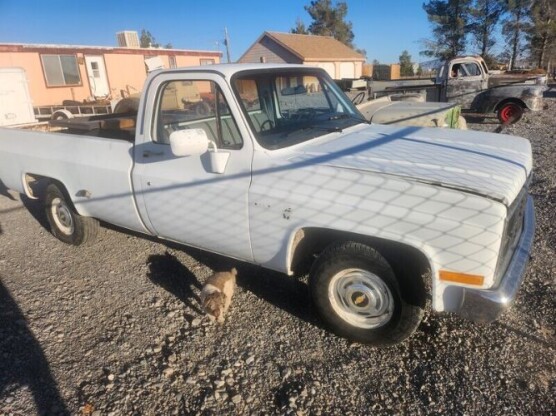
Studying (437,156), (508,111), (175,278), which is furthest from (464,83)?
(175,278)

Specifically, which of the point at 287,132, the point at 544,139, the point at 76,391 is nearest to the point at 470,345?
the point at 287,132

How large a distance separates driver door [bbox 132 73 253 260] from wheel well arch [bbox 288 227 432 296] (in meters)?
0.38

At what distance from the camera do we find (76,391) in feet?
8.71

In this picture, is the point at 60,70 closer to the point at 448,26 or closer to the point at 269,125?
the point at 269,125

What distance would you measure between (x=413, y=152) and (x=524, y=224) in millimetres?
1086

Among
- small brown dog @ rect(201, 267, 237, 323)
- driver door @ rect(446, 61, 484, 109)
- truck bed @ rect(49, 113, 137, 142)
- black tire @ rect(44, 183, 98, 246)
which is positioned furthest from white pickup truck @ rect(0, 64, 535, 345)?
driver door @ rect(446, 61, 484, 109)

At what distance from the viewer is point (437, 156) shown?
2820 mm

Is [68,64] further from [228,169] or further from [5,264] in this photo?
[228,169]

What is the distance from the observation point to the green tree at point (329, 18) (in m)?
60.5

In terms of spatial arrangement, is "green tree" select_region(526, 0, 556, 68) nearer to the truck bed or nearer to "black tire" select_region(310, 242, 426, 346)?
the truck bed

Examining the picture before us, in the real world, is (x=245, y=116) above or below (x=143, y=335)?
above

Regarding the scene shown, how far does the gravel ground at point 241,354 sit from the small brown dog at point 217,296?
0.39 feet

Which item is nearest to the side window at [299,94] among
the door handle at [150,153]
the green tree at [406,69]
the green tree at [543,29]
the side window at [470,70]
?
the door handle at [150,153]

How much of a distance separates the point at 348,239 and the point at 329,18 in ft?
214
